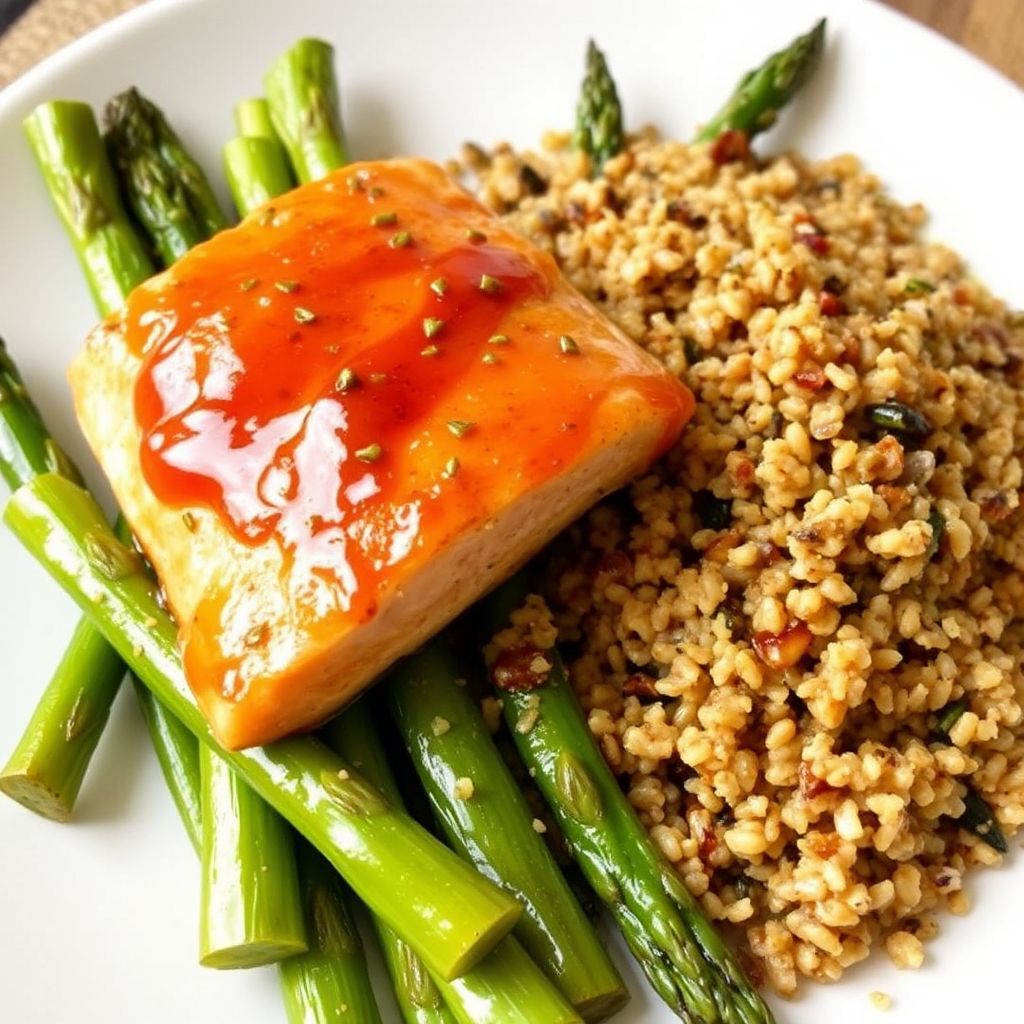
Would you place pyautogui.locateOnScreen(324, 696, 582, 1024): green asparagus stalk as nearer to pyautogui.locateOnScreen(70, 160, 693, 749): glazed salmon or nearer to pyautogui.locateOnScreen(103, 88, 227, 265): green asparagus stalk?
pyautogui.locateOnScreen(70, 160, 693, 749): glazed salmon

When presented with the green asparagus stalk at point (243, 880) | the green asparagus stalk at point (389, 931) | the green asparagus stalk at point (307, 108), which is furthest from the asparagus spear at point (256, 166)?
the green asparagus stalk at point (243, 880)

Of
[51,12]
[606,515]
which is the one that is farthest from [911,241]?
[51,12]

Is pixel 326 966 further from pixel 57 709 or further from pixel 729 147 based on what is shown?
pixel 729 147

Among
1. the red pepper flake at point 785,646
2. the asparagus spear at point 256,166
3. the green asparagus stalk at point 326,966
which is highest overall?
the asparagus spear at point 256,166

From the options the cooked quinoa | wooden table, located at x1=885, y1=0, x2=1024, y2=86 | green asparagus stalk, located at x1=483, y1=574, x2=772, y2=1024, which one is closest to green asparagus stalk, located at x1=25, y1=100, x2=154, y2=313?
the cooked quinoa

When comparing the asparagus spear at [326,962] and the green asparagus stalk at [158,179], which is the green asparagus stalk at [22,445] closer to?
the green asparagus stalk at [158,179]

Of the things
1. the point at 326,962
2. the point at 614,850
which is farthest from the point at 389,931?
the point at 614,850
